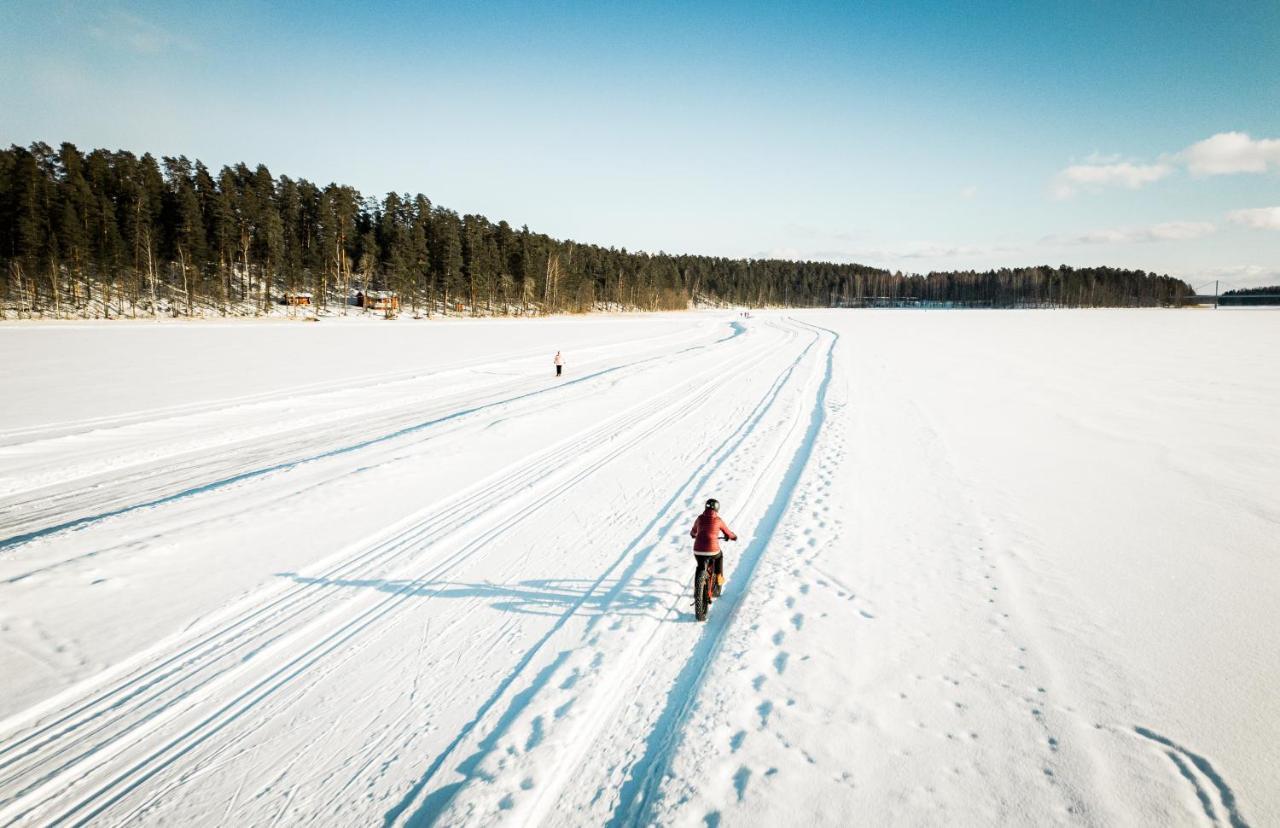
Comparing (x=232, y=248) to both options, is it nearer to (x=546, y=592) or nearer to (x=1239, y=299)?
(x=546, y=592)

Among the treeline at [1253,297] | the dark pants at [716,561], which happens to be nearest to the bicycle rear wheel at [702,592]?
the dark pants at [716,561]

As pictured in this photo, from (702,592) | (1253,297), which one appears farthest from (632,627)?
(1253,297)

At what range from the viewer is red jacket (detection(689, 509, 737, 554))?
17.2 feet

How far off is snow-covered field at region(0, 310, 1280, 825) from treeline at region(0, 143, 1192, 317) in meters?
58.4

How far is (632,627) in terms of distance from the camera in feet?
17.3

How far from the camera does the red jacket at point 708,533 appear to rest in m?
5.25

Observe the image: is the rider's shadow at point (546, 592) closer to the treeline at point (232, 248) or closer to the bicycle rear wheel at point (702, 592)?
the bicycle rear wheel at point (702, 592)

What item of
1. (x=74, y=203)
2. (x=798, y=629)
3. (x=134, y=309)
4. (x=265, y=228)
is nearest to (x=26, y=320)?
(x=134, y=309)

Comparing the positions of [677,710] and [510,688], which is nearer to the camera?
[677,710]

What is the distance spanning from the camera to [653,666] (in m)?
4.70

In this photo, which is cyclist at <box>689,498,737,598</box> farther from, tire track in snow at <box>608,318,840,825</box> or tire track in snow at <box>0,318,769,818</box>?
tire track in snow at <box>0,318,769,818</box>

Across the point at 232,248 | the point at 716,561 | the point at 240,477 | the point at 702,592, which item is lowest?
the point at 240,477

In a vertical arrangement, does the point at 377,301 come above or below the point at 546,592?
above

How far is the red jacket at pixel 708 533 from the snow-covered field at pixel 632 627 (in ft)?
2.64
